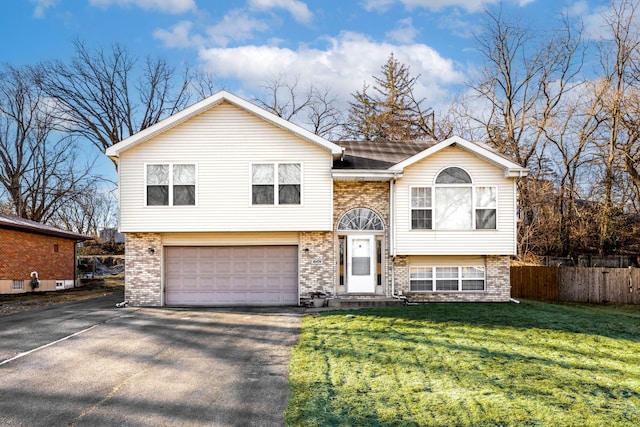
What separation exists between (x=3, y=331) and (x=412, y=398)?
400 inches

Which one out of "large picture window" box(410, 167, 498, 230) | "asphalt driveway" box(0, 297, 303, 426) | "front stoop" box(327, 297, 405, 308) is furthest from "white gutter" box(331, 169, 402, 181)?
"asphalt driveway" box(0, 297, 303, 426)

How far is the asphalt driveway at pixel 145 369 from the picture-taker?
689 centimetres

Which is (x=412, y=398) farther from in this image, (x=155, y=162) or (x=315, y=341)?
(x=155, y=162)

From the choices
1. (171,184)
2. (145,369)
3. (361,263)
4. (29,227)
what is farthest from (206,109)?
(29,227)

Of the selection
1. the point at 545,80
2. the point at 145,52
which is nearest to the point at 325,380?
the point at 545,80

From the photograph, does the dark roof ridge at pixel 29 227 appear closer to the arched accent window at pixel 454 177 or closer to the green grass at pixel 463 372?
the green grass at pixel 463 372

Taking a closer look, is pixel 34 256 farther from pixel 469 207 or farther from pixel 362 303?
pixel 469 207

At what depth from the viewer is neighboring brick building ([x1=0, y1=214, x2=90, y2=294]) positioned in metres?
20.6

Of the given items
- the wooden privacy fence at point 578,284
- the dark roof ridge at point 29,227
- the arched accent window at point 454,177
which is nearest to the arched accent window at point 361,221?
the arched accent window at point 454,177

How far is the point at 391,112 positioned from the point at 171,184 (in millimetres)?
22013

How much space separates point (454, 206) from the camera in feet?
54.0

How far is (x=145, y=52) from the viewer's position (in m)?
34.3

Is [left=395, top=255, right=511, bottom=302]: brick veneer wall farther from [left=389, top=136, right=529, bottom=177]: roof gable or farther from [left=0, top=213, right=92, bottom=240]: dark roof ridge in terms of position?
[left=0, top=213, right=92, bottom=240]: dark roof ridge

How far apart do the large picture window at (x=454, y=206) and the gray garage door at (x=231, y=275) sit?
14.4 ft
